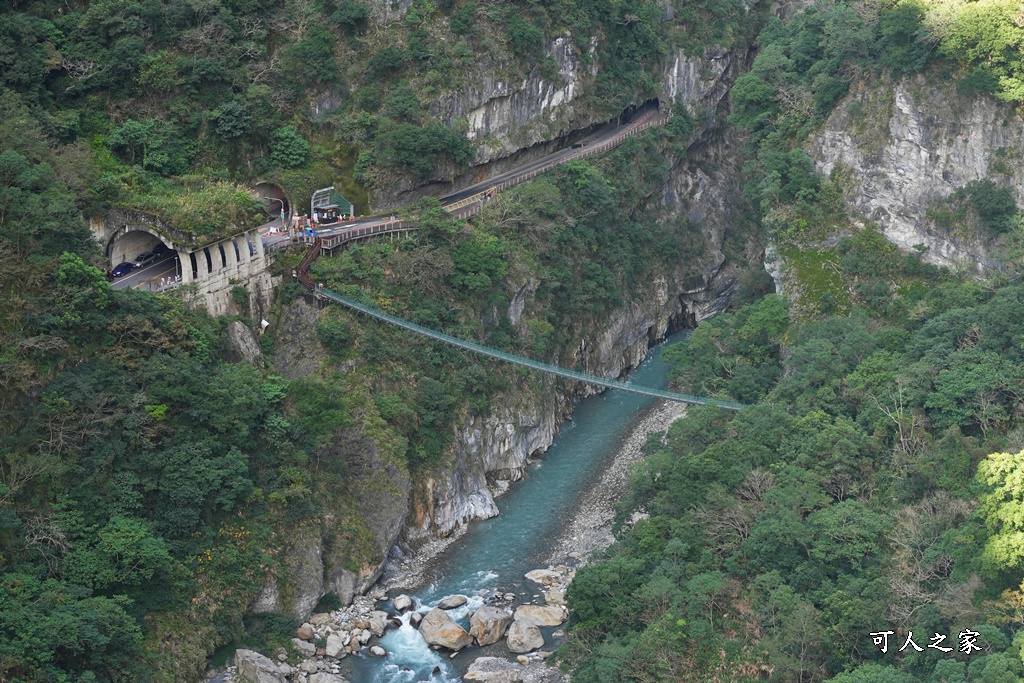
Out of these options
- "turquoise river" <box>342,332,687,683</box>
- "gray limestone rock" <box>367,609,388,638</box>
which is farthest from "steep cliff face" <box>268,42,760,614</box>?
"gray limestone rock" <box>367,609,388,638</box>

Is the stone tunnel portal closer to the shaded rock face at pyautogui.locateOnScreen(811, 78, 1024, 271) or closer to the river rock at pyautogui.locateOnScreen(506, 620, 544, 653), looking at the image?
the river rock at pyautogui.locateOnScreen(506, 620, 544, 653)

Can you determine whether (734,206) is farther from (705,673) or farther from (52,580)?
(52,580)

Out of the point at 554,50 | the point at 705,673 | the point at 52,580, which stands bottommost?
the point at 705,673

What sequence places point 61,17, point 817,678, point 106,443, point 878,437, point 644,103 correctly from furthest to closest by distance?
point 644,103 < point 61,17 < point 878,437 < point 106,443 < point 817,678

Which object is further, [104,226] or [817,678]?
[104,226]

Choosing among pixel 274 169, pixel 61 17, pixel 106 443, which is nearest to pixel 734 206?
pixel 274 169

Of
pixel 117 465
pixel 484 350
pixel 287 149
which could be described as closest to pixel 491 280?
pixel 484 350

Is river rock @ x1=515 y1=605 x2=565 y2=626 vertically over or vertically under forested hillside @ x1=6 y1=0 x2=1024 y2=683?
under

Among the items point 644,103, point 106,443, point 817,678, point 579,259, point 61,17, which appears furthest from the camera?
point 644,103
